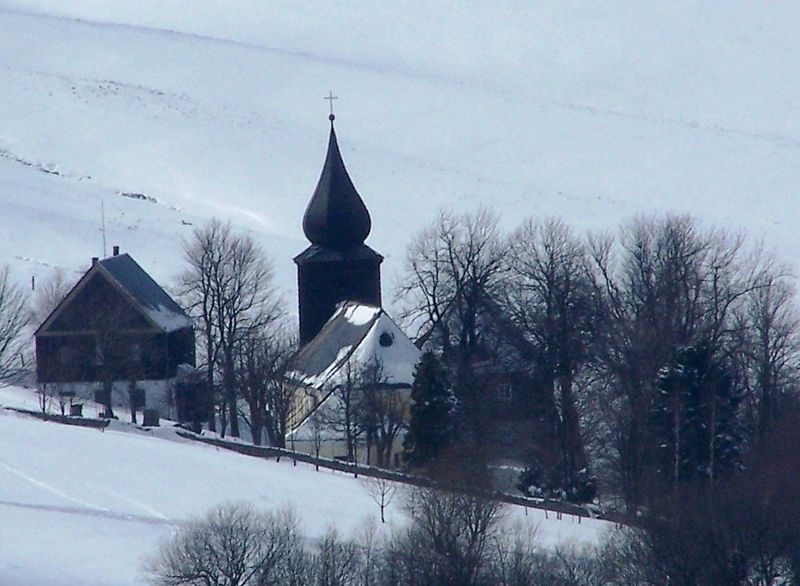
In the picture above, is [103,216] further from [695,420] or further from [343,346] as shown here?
[695,420]

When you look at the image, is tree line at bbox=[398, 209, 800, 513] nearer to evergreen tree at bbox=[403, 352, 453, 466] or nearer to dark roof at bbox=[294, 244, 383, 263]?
evergreen tree at bbox=[403, 352, 453, 466]

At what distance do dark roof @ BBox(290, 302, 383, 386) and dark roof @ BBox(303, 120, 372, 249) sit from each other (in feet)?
8.05

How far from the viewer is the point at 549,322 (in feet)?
159

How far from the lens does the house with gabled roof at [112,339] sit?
49.9 metres

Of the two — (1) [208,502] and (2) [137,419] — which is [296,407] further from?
(1) [208,502]

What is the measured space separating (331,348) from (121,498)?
16837mm

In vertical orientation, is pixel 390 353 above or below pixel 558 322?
below

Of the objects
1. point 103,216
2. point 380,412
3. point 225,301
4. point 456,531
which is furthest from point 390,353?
point 103,216

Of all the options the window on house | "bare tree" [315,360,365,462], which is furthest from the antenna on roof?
the window on house

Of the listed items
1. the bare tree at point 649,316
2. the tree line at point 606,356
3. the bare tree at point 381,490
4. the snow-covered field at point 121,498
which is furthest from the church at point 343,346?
the bare tree at point 381,490

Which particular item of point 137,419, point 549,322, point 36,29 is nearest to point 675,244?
point 549,322

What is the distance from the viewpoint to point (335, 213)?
2094 inches

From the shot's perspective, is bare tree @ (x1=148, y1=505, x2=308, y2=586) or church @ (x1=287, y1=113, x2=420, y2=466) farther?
church @ (x1=287, y1=113, x2=420, y2=466)

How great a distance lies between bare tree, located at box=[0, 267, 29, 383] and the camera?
164ft
